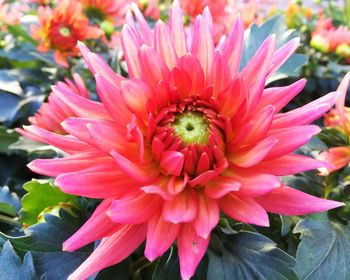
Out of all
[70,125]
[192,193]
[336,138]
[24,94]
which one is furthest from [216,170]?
[24,94]

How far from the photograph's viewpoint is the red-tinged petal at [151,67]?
1.70ft

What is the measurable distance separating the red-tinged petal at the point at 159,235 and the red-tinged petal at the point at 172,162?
0.05 metres

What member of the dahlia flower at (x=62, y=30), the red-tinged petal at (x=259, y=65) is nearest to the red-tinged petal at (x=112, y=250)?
the red-tinged petal at (x=259, y=65)

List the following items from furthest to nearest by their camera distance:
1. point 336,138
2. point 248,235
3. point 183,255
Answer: point 336,138
point 248,235
point 183,255

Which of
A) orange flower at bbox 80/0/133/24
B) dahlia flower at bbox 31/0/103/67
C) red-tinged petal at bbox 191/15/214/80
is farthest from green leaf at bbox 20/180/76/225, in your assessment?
orange flower at bbox 80/0/133/24

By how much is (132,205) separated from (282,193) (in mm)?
159

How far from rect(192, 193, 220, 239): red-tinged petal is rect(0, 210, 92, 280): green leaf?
0.18 meters

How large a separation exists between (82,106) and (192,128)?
130mm

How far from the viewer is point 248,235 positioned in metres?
0.58

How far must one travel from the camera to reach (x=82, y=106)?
0.54 metres

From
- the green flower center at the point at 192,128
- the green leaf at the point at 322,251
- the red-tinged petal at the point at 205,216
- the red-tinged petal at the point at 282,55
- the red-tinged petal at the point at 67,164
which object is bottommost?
the green leaf at the point at 322,251

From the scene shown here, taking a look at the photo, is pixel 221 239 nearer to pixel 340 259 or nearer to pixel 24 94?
pixel 340 259

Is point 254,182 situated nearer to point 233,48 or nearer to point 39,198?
point 233,48

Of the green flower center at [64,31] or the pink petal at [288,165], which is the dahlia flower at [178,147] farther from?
the green flower center at [64,31]
